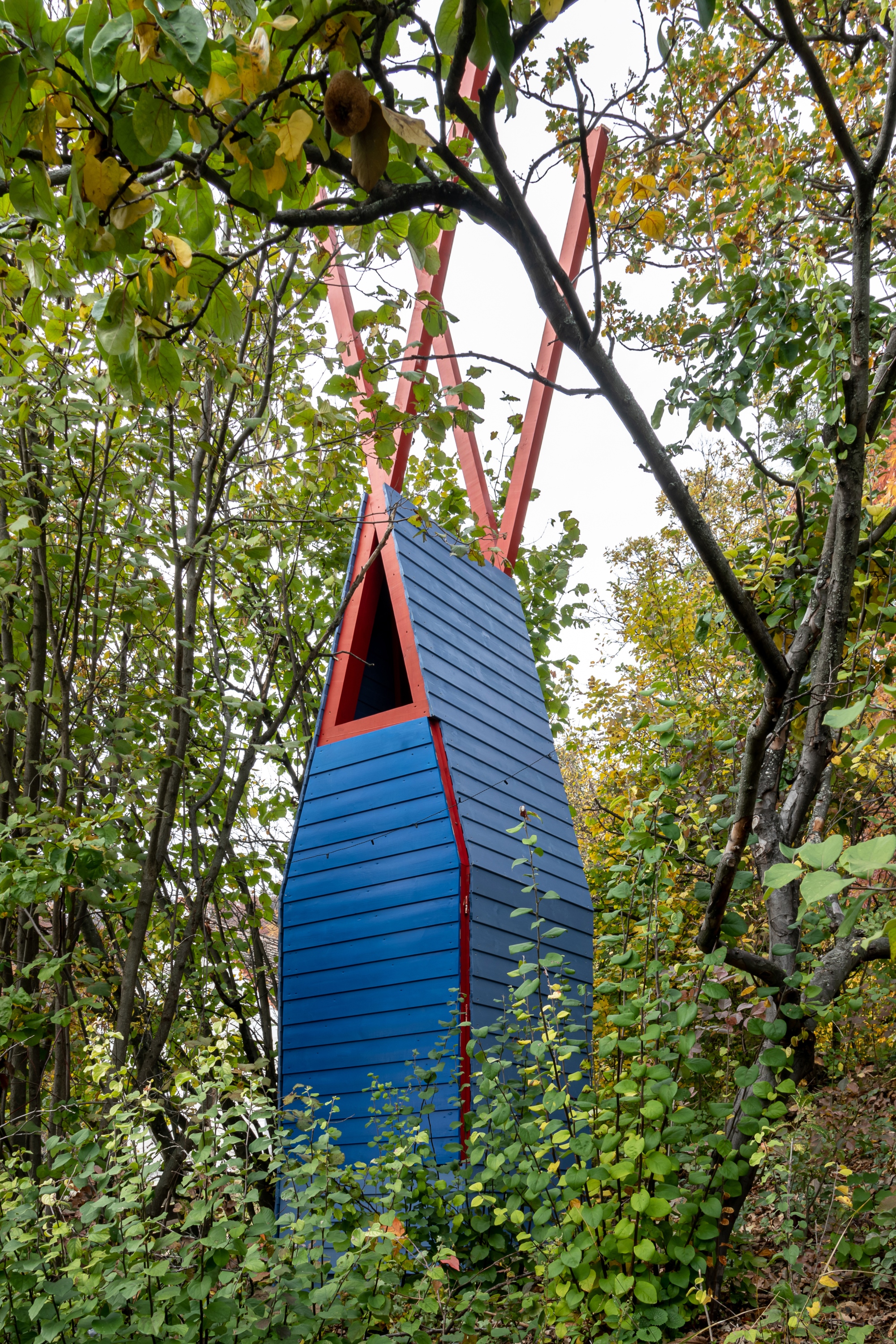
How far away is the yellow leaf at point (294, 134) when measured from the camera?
4.58 ft

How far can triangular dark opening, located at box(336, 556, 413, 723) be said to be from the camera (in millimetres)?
5195

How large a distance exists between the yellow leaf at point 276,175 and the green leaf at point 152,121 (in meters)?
0.19

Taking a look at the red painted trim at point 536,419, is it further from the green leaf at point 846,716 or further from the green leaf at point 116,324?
the green leaf at point 846,716

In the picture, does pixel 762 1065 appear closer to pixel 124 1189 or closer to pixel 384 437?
pixel 124 1189

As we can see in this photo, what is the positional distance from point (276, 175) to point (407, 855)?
3.38 metres

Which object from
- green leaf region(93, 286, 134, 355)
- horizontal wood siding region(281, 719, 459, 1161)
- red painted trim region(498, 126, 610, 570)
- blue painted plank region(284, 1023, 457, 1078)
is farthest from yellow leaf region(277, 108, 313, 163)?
red painted trim region(498, 126, 610, 570)

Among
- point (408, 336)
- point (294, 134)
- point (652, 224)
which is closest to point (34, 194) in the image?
point (294, 134)

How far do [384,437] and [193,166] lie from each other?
2504 millimetres

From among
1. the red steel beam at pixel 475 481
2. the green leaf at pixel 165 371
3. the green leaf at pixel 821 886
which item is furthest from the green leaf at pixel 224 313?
the red steel beam at pixel 475 481

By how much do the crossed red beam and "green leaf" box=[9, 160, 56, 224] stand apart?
11.8 feet

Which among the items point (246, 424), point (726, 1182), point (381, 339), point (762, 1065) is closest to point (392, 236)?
point (246, 424)

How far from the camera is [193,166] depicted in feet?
4.80

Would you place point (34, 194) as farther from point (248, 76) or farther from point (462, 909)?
point (462, 909)

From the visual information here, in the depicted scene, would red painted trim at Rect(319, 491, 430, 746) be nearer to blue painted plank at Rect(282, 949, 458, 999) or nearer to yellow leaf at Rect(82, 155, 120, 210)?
blue painted plank at Rect(282, 949, 458, 999)
